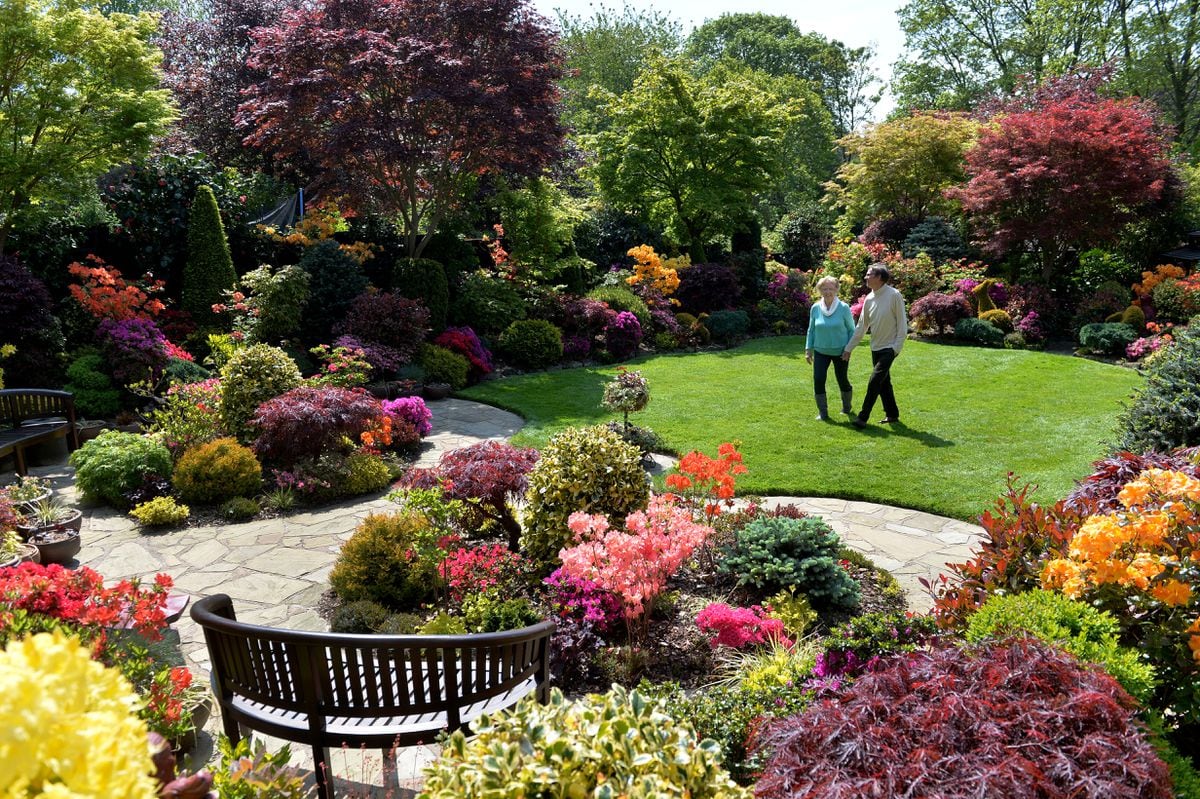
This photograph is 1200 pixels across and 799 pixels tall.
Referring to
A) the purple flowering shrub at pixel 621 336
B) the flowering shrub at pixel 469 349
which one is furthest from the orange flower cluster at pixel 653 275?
the flowering shrub at pixel 469 349

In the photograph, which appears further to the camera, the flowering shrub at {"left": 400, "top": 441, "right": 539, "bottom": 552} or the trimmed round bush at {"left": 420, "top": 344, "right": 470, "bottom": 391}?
the trimmed round bush at {"left": 420, "top": 344, "right": 470, "bottom": 391}

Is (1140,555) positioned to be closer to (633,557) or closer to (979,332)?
(633,557)

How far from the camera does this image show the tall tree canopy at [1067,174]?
1446 cm

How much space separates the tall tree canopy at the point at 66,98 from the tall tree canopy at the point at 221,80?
6.52 meters

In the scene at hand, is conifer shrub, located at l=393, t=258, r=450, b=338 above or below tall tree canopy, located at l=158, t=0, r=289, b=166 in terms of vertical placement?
below

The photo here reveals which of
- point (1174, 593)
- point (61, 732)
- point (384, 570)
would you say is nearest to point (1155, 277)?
point (1174, 593)

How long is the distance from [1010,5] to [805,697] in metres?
38.3

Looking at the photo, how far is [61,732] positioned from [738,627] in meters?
3.65

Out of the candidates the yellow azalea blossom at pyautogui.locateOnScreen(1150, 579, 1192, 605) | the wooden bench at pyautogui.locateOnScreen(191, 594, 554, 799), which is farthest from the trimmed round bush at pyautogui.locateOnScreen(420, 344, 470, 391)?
the yellow azalea blossom at pyautogui.locateOnScreen(1150, 579, 1192, 605)

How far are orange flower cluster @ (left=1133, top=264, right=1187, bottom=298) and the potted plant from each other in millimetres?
17301

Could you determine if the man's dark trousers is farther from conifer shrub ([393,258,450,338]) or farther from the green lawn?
conifer shrub ([393,258,450,338])

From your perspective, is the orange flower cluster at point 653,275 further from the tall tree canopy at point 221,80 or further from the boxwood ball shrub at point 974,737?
the boxwood ball shrub at point 974,737

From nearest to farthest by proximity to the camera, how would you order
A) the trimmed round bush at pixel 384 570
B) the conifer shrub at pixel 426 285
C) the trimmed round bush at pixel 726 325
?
the trimmed round bush at pixel 384 570
the conifer shrub at pixel 426 285
the trimmed round bush at pixel 726 325

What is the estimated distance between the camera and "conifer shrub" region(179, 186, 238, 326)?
11531 mm
